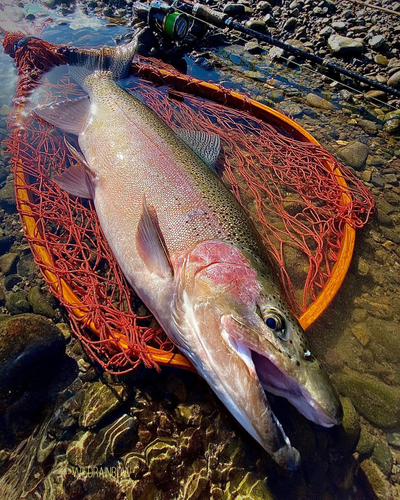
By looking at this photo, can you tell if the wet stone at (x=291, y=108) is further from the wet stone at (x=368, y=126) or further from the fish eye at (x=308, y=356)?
the fish eye at (x=308, y=356)

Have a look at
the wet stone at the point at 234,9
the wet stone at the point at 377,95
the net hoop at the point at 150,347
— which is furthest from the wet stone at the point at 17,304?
the wet stone at the point at 234,9

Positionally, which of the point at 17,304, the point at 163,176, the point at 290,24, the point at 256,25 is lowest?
the point at 17,304

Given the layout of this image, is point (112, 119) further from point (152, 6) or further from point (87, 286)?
Result: point (152, 6)

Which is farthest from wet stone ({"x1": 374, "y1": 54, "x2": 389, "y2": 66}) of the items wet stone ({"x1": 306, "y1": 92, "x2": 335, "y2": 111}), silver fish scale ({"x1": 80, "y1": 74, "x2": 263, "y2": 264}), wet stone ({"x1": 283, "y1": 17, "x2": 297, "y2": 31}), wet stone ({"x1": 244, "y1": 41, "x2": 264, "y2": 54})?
silver fish scale ({"x1": 80, "y1": 74, "x2": 263, "y2": 264})

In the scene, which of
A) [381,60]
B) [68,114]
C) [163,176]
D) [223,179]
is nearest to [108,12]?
[68,114]

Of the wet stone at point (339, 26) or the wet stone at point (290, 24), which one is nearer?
the wet stone at point (339, 26)

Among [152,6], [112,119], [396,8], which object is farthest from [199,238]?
[396,8]

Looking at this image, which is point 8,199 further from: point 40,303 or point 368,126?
point 368,126
